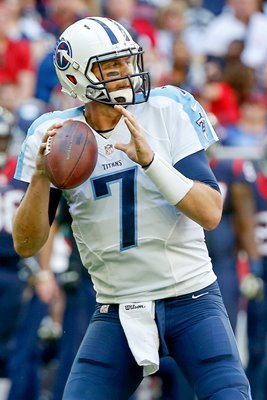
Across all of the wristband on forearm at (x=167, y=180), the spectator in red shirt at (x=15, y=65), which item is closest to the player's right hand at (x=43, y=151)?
the wristband on forearm at (x=167, y=180)

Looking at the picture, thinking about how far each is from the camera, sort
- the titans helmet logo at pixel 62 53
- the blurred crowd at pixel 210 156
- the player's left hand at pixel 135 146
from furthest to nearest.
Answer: the blurred crowd at pixel 210 156 < the titans helmet logo at pixel 62 53 < the player's left hand at pixel 135 146

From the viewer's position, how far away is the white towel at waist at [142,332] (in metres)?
4.45

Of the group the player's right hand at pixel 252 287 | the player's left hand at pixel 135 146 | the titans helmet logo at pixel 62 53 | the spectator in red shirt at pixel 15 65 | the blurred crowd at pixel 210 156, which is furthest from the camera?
the spectator in red shirt at pixel 15 65

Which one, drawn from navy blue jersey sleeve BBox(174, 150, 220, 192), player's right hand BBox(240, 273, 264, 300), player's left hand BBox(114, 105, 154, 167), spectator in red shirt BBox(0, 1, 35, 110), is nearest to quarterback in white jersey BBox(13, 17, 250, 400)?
navy blue jersey sleeve BBox(174, 150, 220, 192)

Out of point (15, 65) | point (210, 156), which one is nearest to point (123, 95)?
point (210, 156)

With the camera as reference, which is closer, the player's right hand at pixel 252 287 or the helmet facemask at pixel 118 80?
the helmet facemask at pixel 118 80

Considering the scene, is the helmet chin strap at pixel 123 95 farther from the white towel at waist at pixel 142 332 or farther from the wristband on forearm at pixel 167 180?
the white towel at waist at pixel 142 332

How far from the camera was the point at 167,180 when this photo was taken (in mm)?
4297

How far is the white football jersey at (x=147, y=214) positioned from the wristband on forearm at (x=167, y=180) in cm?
18

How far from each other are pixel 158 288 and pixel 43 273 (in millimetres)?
3403

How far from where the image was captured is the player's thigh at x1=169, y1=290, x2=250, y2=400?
432 cm

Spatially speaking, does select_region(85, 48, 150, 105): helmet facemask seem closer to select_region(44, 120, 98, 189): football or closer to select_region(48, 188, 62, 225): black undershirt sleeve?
select_region(44, 120, 98, 189): football

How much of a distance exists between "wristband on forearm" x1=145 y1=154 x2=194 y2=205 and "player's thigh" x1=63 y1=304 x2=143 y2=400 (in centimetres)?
58

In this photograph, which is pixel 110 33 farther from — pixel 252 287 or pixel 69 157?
pixel 252 287
